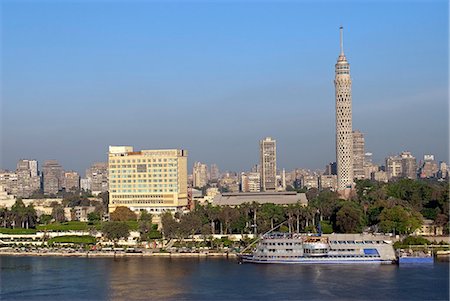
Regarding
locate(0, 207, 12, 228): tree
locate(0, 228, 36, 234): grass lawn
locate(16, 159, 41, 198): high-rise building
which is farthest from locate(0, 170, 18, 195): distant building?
locate(0, 228, 36, 234): grass lawn

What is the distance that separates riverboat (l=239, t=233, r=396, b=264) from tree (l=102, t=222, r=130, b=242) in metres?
5.61

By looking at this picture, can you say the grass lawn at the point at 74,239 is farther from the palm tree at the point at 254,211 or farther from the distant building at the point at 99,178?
the distant building at the point at 99,178

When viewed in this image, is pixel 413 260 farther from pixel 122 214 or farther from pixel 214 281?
pixel 122 214

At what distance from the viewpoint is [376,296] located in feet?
51.1

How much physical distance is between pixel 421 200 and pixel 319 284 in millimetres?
13603

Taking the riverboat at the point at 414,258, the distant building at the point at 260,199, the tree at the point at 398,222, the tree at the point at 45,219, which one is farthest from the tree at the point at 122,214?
the riverboat at the point at 414,258

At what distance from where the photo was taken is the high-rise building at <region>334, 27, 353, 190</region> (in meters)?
40.6

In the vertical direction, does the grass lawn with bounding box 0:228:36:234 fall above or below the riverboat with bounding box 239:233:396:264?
above

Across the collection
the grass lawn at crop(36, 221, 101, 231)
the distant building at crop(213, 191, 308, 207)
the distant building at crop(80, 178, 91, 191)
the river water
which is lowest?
the river water

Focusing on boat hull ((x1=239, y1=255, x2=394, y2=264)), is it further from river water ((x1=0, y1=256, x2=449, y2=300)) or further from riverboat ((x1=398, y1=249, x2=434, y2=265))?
river water ((x1=0, y1=256, x2=449, y2=300))

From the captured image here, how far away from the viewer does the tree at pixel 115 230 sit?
84.5 ft

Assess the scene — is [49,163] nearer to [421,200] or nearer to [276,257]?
[421,200]

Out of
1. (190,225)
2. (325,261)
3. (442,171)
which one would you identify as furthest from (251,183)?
(325,261)

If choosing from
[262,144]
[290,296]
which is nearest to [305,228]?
[290,296]
